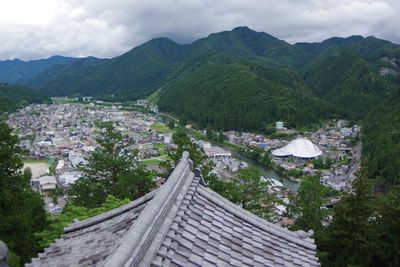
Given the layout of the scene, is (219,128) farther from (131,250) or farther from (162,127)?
(131,250)

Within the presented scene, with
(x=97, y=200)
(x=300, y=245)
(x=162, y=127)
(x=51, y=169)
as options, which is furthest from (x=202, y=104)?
(x=300, y=245)

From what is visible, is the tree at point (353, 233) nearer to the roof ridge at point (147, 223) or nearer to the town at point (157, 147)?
the roof ridge at point (147, 223)

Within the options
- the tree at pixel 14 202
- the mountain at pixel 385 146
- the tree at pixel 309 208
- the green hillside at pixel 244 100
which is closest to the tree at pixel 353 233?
the tree at pixel 309 208

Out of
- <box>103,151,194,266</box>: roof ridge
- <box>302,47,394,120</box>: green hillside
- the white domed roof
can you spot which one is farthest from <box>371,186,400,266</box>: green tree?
<box>302,47,394,120</box>: green hillside

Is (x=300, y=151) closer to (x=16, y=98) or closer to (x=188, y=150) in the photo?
(x=188, y=150)

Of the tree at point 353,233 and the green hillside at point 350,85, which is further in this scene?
the green hillside at point 350,85

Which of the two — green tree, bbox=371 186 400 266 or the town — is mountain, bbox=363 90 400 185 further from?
green tree, bbox=371 186 400 266
